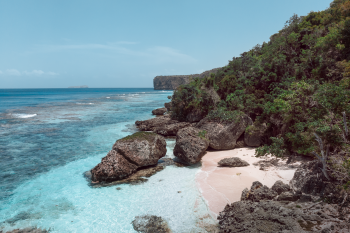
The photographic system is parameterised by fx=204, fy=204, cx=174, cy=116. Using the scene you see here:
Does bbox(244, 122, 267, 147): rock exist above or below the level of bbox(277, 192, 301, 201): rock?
above

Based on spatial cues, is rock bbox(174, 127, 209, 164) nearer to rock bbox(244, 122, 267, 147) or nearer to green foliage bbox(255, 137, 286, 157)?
green foliage bbox(255, 137, 286, 157)

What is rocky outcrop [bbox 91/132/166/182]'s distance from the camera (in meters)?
11.3

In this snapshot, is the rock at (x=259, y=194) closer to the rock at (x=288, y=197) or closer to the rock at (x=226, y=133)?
the rock at (x=288, y=197)

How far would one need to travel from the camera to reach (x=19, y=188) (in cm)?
1110

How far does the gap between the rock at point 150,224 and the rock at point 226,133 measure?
28.1 feet

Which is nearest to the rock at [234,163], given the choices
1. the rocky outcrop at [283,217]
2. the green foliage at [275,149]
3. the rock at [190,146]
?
the green foliage at [275,149]

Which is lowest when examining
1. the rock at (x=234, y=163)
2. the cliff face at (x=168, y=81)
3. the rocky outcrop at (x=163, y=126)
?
the rock at (x=234, y=163)

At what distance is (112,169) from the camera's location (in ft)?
37.2

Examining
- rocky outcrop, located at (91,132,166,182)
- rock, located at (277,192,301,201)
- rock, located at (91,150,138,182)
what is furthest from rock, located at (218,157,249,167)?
rock, located at (91,150,138,182)

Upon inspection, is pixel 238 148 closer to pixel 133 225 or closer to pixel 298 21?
pixel 133 225

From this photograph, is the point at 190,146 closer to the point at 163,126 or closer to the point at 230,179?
the point at 230,179

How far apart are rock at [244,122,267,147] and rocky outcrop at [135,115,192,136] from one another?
25.4 feet

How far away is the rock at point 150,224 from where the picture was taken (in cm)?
759

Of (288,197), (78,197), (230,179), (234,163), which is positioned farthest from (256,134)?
(78,197)
